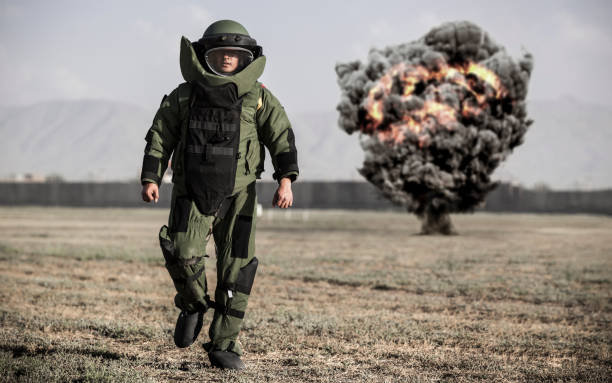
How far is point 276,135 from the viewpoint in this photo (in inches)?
205

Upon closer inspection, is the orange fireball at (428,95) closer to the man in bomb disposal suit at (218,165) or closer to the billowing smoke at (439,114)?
the billowing smoke at (439,114)

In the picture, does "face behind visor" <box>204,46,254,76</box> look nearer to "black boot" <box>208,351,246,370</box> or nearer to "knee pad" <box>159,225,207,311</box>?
"knee pad" <box>159,225,207,311</box>

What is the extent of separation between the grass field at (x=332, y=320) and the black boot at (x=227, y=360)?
11 cm

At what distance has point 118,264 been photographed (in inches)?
533

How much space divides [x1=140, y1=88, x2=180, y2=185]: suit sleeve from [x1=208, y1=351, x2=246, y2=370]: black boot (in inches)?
50.0

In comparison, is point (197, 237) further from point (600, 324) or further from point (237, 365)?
point (600, 324)

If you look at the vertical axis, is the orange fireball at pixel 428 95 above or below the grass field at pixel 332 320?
above

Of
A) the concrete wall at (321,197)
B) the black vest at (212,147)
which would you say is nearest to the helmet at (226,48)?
the black vest at (212,147)

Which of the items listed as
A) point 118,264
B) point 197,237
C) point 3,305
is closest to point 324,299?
point 3,305

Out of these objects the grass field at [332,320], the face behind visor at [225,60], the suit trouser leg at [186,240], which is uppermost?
the face behind visor at [225,60]

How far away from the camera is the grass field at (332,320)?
5246mm

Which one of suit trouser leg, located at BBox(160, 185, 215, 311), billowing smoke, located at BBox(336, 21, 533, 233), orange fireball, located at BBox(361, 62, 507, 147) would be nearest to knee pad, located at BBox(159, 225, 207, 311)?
suit trouser leg, located at BBox(160, 185, 215, 311)

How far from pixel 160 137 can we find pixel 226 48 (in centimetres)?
76

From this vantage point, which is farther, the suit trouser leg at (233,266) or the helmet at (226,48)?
the suit trouser leg at (233,266)
